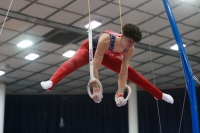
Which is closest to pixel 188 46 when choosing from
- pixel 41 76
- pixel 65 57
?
pixel 65 57

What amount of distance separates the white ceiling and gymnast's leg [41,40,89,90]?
3.76 metres

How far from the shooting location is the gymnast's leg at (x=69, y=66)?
4.92 meters

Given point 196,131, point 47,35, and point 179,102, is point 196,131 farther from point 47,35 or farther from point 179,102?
point 179,102

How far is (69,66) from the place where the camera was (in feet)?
16.8

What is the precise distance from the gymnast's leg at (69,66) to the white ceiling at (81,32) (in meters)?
3.76

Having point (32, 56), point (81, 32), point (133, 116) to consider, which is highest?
point (81, 32)

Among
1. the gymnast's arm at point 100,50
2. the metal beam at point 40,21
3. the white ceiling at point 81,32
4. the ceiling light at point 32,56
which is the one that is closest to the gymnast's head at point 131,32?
the gymnast's arm at point 100,50

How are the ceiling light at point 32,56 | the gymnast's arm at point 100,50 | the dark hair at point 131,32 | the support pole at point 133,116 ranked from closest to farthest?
the dark hair at point 131,32 < the gymnast's arm at point 100,50 < the ceiling light at point 32,56 < the support pole at point 133,116

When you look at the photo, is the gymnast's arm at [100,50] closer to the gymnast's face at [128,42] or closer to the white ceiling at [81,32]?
the gymnast's face at [128,42]

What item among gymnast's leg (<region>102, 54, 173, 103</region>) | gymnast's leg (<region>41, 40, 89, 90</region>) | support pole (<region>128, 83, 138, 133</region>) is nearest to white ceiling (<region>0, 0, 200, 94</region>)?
support pole (<region>128, 83, 138, 133</region>)

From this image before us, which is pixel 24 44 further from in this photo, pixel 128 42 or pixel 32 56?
pixel 128 42

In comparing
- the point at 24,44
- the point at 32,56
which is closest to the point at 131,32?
the point at 24,44

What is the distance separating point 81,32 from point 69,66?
17.1 ft

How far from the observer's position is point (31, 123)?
15.2 meters
